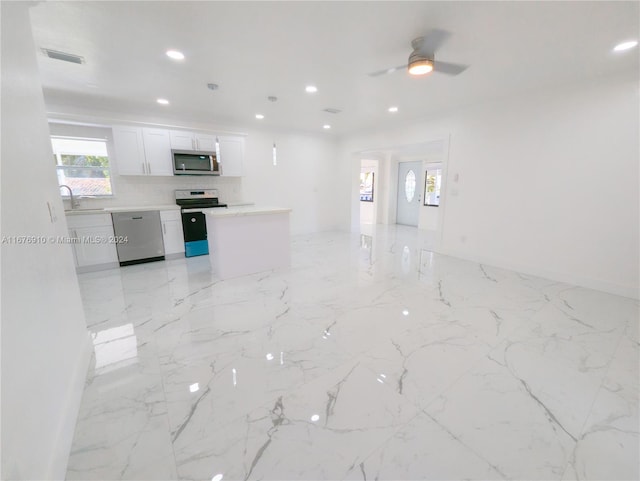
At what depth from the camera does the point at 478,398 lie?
171 centimetres

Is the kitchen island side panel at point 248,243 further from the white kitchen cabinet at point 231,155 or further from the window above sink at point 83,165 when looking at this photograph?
the window above sink at point 83,165

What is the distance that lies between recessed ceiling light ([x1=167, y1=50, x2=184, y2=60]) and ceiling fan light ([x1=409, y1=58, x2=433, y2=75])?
7.21 ft

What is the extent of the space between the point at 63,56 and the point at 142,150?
1.90 meters

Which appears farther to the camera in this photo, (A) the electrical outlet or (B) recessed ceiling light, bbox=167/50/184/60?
(B) recessed ceiling light, bbox=167/50/184/60

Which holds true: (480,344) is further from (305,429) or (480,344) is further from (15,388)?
(15,388)

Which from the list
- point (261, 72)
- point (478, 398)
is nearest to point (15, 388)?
point (478, 398)

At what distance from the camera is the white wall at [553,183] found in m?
3.14

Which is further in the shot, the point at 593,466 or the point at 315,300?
the point at 315,300

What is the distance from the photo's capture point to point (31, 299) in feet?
3.97

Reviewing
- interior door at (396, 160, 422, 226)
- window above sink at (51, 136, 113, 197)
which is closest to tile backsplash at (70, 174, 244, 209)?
window above sink at (51, 136, 113, 197)

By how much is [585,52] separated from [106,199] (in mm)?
6495

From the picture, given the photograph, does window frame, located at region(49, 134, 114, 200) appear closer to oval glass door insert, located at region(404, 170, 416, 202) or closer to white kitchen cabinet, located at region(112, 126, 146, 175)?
white kitchen cabinet, located at region(112, 126, 146, 175)

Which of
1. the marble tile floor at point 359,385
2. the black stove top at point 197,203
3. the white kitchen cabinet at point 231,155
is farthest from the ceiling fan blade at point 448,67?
the black stove top at point 197,203

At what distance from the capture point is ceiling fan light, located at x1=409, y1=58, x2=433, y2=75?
7.80 feet
